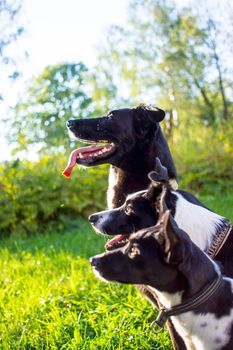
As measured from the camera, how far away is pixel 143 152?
13.1ft

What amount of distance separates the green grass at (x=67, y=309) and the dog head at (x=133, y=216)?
84cm

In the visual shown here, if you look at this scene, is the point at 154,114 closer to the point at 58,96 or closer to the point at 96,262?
the point at 96,262

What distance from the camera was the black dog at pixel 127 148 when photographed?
398cm

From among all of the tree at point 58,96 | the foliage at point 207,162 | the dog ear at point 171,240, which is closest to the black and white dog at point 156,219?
the dog ear at point 171,240

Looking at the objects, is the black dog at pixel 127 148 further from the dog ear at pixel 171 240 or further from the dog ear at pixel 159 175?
the dog ear at pixel 171 240

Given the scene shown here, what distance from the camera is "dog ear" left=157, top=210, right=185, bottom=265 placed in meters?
2.53

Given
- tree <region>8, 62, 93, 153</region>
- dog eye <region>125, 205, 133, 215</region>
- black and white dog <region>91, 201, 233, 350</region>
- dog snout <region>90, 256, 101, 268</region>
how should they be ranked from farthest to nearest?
tree <region>8, 62, 93, 153</region>
dog eye <region>125, 205, 133, 215</region>
dog snout <region>90, 256, 101, 268</region>
black and white dog <region>91, 201, 233, 350</region>

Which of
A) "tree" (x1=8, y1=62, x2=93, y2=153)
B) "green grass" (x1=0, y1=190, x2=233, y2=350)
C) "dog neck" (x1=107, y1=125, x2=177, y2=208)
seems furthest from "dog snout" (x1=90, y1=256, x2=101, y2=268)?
"tree" (x1=8, y1=62, x2=93, y2=153)

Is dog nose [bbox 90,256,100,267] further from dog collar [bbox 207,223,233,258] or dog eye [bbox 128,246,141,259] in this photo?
dog collar [bbox 207,223,233,258]

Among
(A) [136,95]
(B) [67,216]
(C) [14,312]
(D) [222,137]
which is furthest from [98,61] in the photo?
(C) [14,312]

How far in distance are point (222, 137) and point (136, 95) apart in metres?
23.8

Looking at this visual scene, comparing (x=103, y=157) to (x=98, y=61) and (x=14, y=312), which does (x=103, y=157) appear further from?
(x=98, y=61)

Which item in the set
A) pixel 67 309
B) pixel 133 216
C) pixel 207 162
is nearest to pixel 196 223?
pixel 133 216

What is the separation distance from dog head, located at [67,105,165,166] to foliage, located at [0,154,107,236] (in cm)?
530
